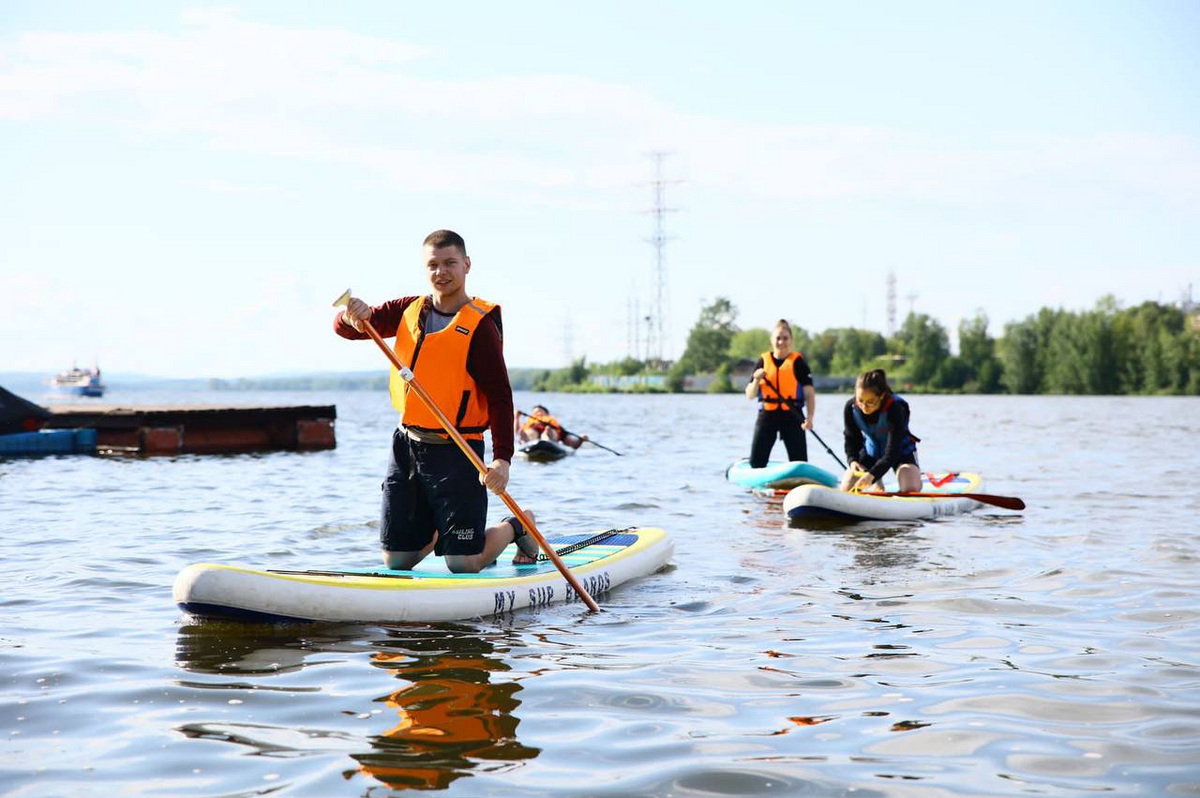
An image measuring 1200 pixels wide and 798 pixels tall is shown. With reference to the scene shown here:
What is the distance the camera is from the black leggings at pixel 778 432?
12938mm

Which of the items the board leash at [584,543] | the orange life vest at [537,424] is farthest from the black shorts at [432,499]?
the orange life vest at [537,424]

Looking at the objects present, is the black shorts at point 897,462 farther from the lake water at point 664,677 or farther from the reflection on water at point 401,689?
the reflection on water at point 401,689

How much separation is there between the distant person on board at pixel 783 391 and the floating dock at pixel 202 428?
42.6 ft

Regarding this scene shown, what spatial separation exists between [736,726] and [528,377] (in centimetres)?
18371

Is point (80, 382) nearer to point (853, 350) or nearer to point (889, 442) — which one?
point (853, 350)

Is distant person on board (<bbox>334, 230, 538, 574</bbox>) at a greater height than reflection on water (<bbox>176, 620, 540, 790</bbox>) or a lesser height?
greater

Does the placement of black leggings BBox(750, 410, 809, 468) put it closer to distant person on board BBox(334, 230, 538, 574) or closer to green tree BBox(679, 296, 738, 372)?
distant person on board BBox(334, 230, 538, 574)

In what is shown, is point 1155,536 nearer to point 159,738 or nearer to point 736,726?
point 736,726

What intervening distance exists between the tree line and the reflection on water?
320 feet

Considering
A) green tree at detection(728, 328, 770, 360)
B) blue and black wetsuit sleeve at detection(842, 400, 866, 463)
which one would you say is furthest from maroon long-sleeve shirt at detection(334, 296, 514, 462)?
green tree at detection(728, 328, 770, 360)

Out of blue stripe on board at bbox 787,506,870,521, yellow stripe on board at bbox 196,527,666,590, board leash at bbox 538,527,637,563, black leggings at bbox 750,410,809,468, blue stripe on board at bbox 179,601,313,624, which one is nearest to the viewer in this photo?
blue stripe on board at bbox 179,601,313,624

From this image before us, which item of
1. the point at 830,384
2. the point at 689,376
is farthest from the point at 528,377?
the point at 830,384

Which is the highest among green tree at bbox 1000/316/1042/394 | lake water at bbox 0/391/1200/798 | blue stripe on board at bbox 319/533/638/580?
green tree at bbox 1000/316/1042/394

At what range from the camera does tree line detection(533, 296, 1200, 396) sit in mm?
93250
